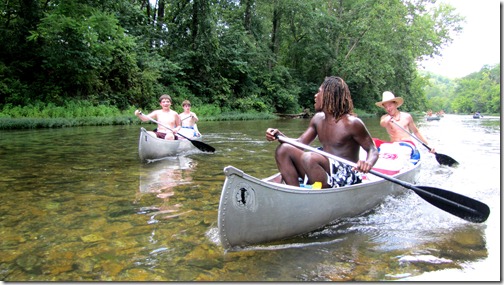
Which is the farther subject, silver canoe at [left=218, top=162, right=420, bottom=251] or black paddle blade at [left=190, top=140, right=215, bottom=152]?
black paddle blade at [left=190, top=140, right=215, bottom=152]

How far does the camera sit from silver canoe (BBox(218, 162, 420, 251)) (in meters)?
2.92

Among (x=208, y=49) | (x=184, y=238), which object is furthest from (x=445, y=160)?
(x=208, y=49)

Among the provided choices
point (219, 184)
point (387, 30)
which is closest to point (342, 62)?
point (387, 30)

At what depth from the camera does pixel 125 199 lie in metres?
4.62

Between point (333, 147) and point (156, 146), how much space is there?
481 centimetres

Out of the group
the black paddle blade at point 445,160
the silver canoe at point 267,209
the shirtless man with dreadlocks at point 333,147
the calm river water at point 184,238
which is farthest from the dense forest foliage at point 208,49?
the silver canoe at point 267,209

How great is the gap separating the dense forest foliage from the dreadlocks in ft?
43.6

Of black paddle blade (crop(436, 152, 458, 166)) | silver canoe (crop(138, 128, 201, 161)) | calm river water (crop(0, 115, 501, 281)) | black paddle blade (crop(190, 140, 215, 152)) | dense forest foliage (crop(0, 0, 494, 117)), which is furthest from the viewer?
dense forest foliage (crop(0, 0, 494, 117))

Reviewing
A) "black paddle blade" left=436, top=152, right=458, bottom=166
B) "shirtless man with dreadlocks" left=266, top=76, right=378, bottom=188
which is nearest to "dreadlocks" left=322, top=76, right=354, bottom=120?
"shirtless man with dreadlocks" left=266, top=76, right=378, bottom=188

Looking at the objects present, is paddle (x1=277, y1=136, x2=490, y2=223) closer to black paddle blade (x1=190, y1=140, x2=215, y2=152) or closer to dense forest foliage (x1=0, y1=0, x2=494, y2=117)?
black paddle blade (x1=190, y1=140, x2=215, y2=152)

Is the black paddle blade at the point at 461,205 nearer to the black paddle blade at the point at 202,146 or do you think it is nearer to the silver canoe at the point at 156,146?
the silver canoe at the point at 156,146

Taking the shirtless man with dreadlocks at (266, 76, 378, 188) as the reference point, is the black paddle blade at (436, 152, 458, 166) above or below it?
below

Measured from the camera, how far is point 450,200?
149 inches

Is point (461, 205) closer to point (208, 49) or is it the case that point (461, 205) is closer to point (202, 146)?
point (202, 146)
